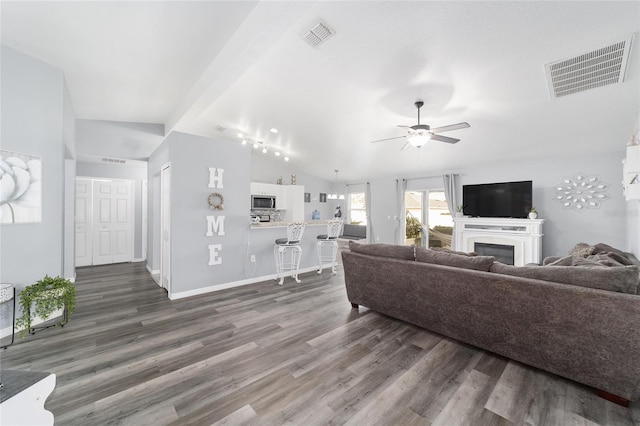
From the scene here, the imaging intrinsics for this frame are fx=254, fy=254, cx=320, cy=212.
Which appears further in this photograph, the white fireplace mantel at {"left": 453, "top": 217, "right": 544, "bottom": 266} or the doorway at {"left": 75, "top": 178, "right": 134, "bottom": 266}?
the doorway at {"left": 75, "top": 178, "right": 134, "bottom": 266}

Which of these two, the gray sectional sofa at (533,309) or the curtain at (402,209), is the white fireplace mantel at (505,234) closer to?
the curtain at (402,209)

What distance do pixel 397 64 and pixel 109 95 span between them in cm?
421

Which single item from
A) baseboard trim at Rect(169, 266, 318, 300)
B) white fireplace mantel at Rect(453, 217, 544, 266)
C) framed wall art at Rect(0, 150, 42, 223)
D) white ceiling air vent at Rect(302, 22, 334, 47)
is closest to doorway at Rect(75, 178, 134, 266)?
framed wall art at Rect(0, 150, 42, 223)

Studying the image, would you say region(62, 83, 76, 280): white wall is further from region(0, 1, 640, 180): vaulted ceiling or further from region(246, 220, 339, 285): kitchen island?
region(246, 220, 339, 285): kitchen island

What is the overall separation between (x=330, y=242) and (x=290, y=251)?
93 centimetres

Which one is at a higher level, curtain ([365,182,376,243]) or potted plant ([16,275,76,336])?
curtain ([365,182,376,243])

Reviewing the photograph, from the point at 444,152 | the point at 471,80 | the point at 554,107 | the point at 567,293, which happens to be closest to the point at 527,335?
the point at 567,293

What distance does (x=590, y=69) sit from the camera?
9.58 feet

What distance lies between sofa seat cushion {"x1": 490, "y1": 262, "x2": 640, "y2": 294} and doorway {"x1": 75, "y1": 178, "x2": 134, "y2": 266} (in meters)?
7.60

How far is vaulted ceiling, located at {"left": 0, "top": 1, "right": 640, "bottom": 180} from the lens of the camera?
2.35m

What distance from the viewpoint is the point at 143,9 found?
2238mm

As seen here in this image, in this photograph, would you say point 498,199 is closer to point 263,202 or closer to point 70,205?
point 263,202

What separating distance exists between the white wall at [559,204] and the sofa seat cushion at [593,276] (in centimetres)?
412

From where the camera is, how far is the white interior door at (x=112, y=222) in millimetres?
5891
